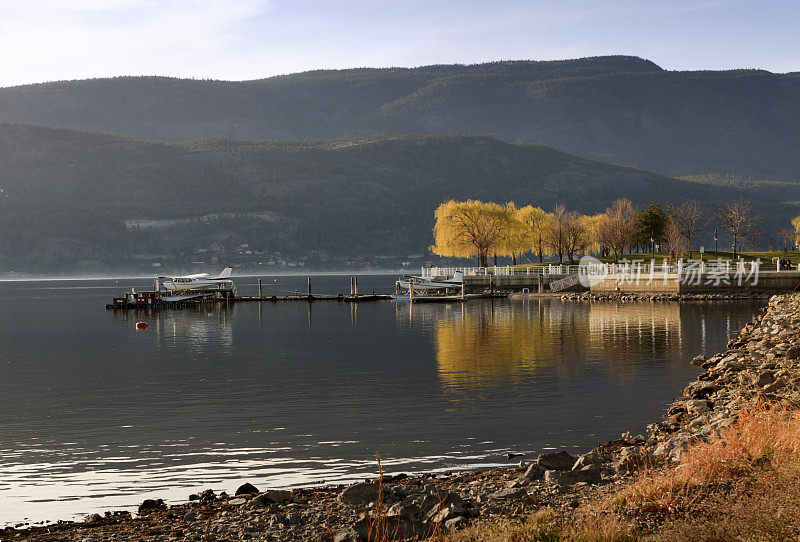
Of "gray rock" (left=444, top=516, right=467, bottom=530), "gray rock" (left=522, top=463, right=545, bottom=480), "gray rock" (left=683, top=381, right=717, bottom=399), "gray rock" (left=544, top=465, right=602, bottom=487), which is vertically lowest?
"gray rock" (left=683, top=381, right=717, bottom=399)

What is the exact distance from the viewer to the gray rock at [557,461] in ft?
61.7

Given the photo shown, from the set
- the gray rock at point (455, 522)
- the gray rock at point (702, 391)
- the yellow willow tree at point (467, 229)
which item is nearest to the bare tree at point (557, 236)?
the yellow willow tree at point (467, 229)

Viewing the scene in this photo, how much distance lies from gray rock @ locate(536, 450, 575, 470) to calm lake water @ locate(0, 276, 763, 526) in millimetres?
3349

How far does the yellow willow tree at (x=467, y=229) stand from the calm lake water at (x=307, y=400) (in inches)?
2500

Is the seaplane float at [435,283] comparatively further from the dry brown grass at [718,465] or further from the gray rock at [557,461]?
the dry brown grass at [718,465]

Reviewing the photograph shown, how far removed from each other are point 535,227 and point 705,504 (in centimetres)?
13577

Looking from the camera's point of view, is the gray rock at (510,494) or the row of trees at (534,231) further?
the row of trees at (534,231)

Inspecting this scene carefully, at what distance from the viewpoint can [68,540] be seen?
15188 millimetres

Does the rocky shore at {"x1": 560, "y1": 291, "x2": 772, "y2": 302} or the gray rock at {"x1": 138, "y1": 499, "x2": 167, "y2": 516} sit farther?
the rocky shore at {"x1": 560, "y1": 291, "x2": 772, "y2": 302}

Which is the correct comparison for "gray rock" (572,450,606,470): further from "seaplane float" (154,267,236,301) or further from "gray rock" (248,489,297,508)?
"seaplane float" (154,267,236,301)

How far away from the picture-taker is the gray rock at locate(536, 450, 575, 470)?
61.7 ft

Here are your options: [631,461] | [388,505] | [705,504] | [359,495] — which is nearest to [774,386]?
[631,461]

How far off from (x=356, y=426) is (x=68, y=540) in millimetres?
13060

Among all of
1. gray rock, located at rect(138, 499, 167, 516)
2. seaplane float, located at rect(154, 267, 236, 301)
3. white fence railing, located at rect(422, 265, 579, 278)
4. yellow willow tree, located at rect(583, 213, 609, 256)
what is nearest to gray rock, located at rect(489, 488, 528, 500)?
gray rock, located at rect(138, 499, 167, 516)
